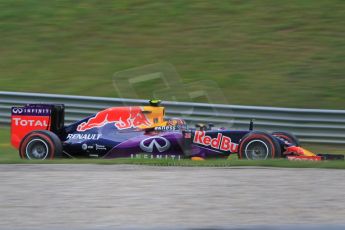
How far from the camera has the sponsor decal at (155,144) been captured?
12.2m

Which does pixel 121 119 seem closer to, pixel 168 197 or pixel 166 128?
pixel 166 128

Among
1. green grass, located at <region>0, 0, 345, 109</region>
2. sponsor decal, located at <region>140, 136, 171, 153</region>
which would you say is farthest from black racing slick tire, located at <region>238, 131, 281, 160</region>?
green grass, located at <region>0, 0, 345, 109</region>

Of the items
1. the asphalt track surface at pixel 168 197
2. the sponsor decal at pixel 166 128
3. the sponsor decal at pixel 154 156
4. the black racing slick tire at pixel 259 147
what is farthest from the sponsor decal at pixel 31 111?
the black racing slick tire at pixel 259 147

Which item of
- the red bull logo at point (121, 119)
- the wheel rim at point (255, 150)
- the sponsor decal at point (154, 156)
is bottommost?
the sponsor decal at point (154, 156)

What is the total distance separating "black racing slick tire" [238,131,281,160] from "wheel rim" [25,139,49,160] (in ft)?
10.9

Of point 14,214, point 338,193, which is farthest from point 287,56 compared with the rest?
point 14,214

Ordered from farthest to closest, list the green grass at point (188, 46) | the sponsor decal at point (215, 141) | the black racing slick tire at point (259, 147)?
1. the green grass at point (188, 46)
2. the sponsor decal at point (215, 141)
3. the black racing slick tire at point (259, 147)

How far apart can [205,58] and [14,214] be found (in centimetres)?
1236

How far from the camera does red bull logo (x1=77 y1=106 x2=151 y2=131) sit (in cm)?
1258

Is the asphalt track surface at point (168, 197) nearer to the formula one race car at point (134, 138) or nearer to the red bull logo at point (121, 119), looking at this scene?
the formula one race car at point (134, 138)

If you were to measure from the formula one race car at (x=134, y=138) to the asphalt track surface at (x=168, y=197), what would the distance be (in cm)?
208

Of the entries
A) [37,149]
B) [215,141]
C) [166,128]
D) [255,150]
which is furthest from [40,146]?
[255,150]

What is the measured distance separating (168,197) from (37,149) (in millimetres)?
5159

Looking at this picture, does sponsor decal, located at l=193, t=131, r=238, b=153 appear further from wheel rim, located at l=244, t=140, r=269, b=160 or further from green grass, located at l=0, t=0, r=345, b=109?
green grass, located at l=0, t=0, r=345, b=109
